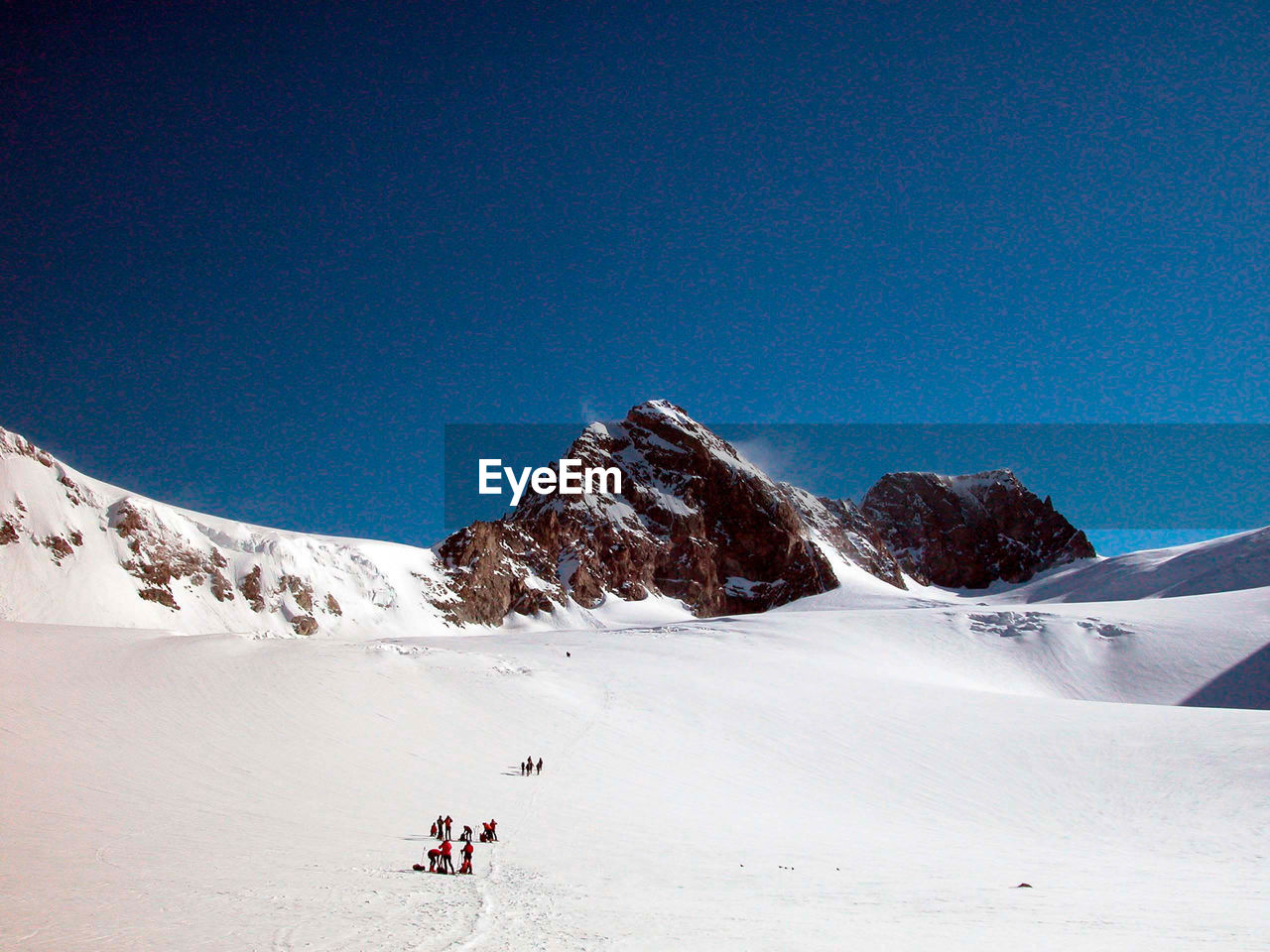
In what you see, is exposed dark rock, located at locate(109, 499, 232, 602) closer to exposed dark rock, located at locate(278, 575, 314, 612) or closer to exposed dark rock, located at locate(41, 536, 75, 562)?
exposed dark rock, located at locate(41, 536, 75, 562)

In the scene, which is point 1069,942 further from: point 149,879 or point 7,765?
point 7,765

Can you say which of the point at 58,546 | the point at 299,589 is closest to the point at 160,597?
the point at 58,546

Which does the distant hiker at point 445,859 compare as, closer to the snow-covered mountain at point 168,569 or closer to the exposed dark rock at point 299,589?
the snow-covered mountain at point 168,569

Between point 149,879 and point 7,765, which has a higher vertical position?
point 7,765

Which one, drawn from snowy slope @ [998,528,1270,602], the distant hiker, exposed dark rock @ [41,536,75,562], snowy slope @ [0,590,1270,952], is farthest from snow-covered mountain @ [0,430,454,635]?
snowy slope @ [998,528,1270,602]

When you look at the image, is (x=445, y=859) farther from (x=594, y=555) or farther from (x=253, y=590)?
(x=594, y=555)

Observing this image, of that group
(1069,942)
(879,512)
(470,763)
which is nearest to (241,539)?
(470,763)

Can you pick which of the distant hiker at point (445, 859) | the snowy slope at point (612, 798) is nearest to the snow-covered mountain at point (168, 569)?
the snowy slope at point (612, 798)
